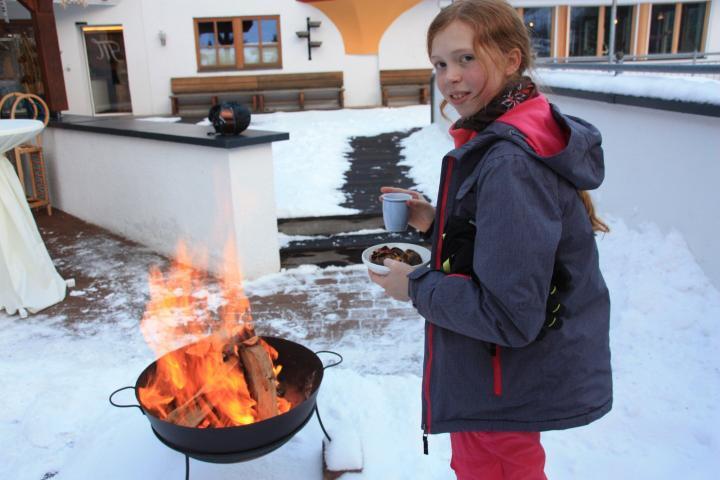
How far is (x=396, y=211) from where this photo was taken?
1.98 m

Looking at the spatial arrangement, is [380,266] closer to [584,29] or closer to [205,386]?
[205,386]

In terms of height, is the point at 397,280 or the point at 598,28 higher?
the point at 598,28

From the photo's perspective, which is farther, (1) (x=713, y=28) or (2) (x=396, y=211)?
(1) (x=713, y=28)

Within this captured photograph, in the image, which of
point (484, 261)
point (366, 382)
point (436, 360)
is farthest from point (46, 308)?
point (484, 261)

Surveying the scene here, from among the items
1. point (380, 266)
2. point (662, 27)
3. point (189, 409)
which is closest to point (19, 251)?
point (189, 409)

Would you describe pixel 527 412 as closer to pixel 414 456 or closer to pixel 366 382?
pixel 414 456

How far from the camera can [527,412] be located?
5.16 feet

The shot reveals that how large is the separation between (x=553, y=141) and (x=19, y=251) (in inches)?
164

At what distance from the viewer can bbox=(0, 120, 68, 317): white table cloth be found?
14.0 ft

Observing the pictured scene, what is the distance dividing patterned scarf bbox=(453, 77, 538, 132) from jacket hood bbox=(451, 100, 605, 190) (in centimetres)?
3

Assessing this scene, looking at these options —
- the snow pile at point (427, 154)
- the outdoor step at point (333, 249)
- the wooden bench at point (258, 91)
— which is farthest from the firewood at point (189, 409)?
the wooden bench at point (258, 91)

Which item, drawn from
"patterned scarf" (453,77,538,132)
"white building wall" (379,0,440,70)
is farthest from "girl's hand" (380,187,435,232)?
"white building wall" (379,0,440,70)

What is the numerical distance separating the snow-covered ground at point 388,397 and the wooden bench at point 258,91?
12180 millimetres

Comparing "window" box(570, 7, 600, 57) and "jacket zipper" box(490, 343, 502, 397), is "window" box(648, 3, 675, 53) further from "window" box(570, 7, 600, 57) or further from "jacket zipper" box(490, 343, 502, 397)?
"jacket zipper" box(490, 343, 502, 397)
